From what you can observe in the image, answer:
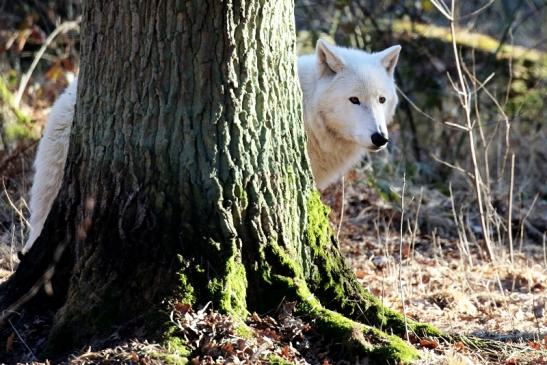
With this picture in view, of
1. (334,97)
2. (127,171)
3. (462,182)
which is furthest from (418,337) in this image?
(462,182)

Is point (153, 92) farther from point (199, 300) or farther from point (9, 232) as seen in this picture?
point (9, 232)

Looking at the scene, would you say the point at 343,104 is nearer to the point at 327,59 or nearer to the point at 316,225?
the point at 327,59

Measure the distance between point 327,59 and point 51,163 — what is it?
Result: 244cm

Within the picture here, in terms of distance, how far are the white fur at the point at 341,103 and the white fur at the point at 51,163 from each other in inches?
81.3

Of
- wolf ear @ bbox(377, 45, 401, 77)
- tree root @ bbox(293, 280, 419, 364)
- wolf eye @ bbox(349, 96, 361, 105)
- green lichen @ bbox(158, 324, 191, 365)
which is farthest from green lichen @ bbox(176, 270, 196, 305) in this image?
wolf ear @ bbox(377, 45, 401, 77)

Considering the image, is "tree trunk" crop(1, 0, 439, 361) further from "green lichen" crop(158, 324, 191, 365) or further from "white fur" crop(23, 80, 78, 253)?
"white fur" crop(23, 80, 78, 253)

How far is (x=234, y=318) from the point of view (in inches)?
141

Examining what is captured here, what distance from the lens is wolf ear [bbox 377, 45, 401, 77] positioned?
6.57 meters

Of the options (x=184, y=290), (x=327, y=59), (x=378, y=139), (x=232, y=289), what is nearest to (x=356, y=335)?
(x=232, y=289)

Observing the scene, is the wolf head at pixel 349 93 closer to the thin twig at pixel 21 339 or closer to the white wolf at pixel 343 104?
the white wolf at pixel 343 104

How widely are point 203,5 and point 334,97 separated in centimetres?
294

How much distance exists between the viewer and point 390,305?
548cm

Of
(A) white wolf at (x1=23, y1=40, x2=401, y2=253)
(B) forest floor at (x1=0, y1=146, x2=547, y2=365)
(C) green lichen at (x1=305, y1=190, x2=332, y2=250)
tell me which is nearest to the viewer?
(B) forest floor at (x1=0, y1=146, x2=547, y2=365)

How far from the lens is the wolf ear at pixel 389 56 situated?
6.57 meters
